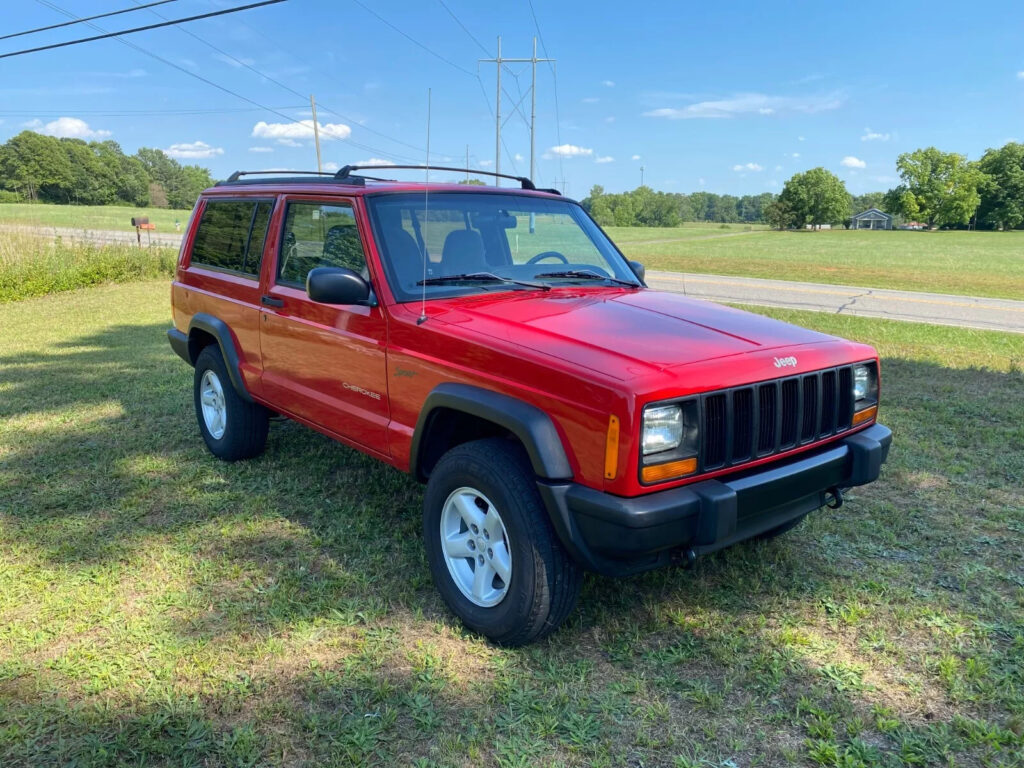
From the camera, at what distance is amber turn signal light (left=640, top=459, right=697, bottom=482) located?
2564 mm

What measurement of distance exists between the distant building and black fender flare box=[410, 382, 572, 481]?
496 feet

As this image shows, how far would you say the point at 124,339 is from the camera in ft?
33.1

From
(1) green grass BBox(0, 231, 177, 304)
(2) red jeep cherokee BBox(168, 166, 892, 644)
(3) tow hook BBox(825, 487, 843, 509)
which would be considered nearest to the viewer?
(2) red jeep cherokee BBox(168, 166, 892, 644)

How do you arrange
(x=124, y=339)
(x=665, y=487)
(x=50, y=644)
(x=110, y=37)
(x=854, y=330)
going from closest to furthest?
(x=665, y=487) < (x=50, y=644) < (x=124, y=339) < (x=854, y=330) < (x=110, y=37)

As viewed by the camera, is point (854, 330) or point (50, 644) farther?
point (854, 330)

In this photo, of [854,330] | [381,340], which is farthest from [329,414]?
[854,330]

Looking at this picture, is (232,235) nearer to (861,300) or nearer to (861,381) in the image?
(861,381)

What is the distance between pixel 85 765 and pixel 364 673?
38.1 inches

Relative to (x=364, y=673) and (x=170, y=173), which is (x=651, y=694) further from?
(x=170, y=173)

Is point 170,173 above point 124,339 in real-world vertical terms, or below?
above

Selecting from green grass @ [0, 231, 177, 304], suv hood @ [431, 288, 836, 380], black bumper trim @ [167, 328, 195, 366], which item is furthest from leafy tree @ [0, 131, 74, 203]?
suv hood @ [431, 288, 836, 380]

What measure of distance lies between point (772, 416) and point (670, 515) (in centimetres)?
68

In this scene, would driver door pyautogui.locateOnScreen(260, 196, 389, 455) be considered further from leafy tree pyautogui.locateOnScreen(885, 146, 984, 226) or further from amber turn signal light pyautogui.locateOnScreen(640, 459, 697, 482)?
leafy tree pyautogui.locateOnScreen(885, 146, 984, 226)

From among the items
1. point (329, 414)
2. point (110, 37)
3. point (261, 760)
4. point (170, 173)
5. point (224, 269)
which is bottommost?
point (261, 760)
